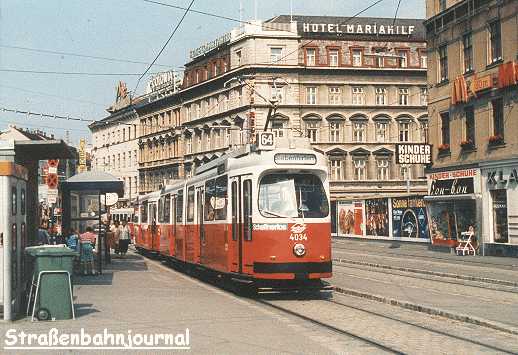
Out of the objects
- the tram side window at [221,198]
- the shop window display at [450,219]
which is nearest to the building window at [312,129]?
the shop window display at [450,219]

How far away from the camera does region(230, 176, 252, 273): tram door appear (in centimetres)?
1661

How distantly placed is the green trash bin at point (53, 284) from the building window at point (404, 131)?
6217 cm

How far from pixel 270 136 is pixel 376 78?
5689 cm

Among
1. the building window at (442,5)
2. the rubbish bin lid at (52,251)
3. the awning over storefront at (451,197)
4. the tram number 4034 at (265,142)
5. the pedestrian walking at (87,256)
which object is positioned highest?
the building window at (442,5)

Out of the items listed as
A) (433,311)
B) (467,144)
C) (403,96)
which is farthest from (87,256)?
(403,96)

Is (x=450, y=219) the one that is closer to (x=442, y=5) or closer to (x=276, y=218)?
(x=442, y=5)

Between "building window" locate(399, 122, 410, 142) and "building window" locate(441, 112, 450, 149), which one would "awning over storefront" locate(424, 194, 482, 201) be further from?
"building window" locate(399, 122, 410, 142)

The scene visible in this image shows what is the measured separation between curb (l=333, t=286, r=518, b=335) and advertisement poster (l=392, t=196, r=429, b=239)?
25.1m

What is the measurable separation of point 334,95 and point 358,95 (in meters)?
2.16

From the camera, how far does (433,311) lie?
46.0ft

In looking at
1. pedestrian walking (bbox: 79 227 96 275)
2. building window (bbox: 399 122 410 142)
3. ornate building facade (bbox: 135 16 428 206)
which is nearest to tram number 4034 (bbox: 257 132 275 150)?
pedestrian walking (bbox: 79 227 96 275)

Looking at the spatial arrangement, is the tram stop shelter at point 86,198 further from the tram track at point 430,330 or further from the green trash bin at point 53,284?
the green trash bin at point 53,284

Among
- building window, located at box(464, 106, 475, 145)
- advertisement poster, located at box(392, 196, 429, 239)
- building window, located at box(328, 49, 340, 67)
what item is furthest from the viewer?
building window, located at box(328, 49, 340, 67)

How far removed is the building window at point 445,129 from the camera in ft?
129
